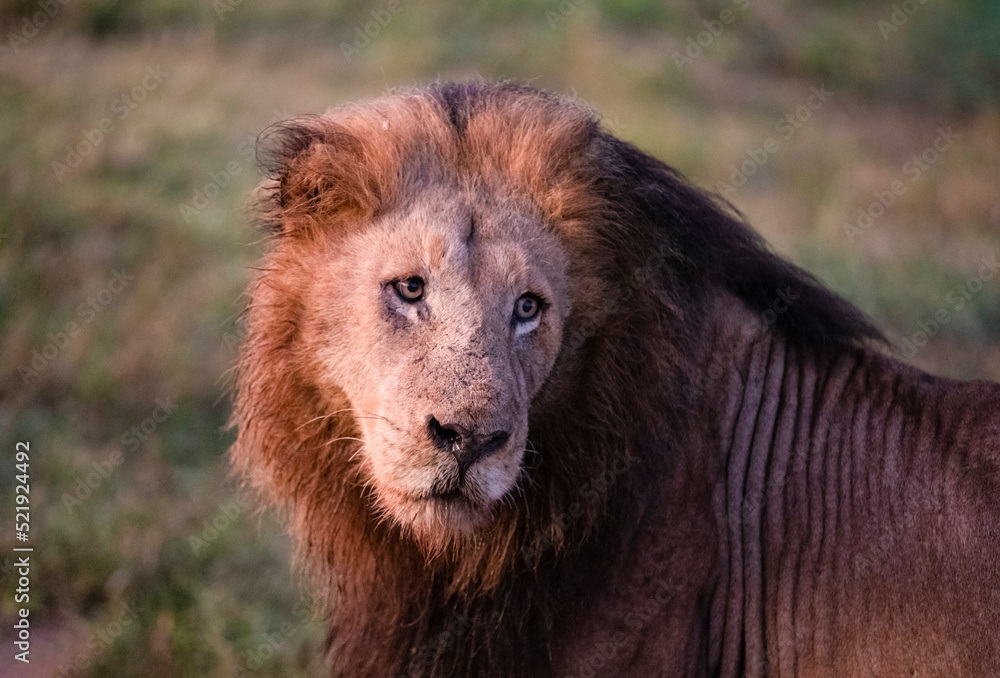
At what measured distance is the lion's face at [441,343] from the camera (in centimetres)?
316

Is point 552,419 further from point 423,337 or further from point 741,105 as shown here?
point 741,105

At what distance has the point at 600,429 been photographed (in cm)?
371

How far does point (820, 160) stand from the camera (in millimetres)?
11586

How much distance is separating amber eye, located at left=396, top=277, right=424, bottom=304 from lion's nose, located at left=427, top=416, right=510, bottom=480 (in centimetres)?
46

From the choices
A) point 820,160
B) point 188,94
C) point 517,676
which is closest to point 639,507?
point 517,676

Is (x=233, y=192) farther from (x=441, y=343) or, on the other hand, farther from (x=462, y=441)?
(x=462, y=441)

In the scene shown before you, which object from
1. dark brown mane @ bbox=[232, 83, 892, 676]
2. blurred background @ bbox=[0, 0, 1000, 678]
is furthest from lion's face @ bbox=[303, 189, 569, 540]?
blurred background @ bbox=[0, 0, 1000, 678]

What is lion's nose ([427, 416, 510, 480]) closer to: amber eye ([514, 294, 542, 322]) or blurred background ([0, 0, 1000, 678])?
amber eye ([514, 294, 542, 322])

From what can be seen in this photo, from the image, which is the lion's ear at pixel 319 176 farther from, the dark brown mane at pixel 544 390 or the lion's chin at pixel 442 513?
the lion's chin at pixel 442 513

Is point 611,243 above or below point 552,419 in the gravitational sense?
above

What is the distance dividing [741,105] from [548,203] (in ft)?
31.2

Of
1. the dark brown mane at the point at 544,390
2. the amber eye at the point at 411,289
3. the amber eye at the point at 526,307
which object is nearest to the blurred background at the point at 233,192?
the dark brown mane at the point at 544,390

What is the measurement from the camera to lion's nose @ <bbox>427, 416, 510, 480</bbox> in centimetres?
310

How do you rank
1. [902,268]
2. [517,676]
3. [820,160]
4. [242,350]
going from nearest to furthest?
1. [517,676]
2. [242,350]
3. [902,268]
4. [820,160]
